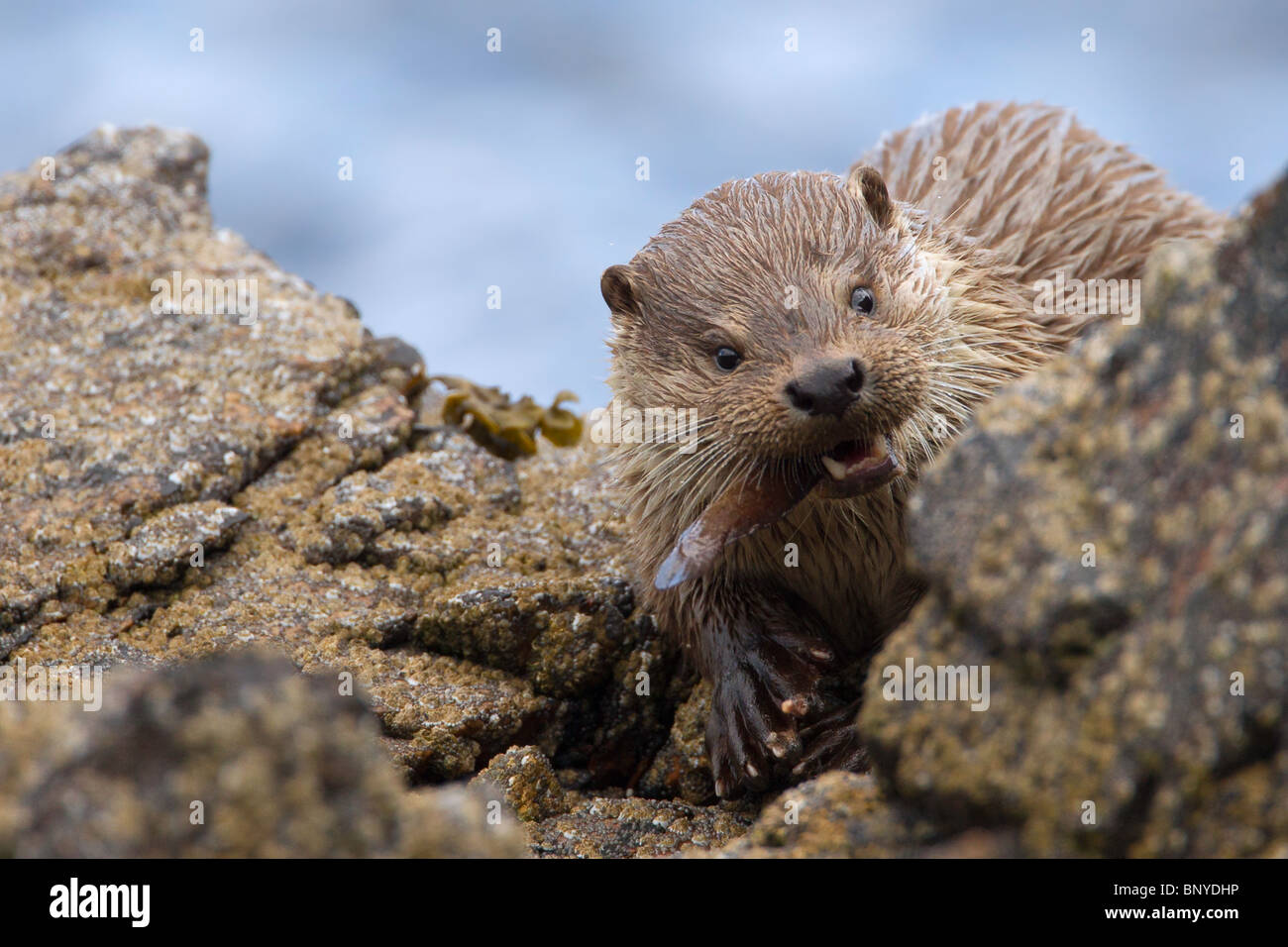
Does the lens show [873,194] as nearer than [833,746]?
No

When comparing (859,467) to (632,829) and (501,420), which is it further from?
(501,420)

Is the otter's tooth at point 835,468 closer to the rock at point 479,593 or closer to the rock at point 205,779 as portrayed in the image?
the rock at point 479,593

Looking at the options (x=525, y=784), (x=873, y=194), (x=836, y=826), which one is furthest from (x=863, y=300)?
(x=836, y=826)

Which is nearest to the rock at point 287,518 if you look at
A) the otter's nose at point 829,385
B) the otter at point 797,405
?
the otter at point 797,405

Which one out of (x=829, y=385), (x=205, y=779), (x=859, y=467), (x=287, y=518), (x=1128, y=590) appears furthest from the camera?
(x=287, y=518)

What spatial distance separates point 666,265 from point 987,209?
1177 mm

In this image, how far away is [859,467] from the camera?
8.57 feet

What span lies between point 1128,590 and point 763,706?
1.65m

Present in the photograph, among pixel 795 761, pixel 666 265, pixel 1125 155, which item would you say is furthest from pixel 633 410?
pixel 1125 155

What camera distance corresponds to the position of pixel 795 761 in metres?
2.83

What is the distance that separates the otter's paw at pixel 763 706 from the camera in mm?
2846

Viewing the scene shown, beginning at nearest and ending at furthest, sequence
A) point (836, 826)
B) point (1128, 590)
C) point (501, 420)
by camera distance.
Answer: point (1128, 590)
point (836, 826)
point (501, 420)
